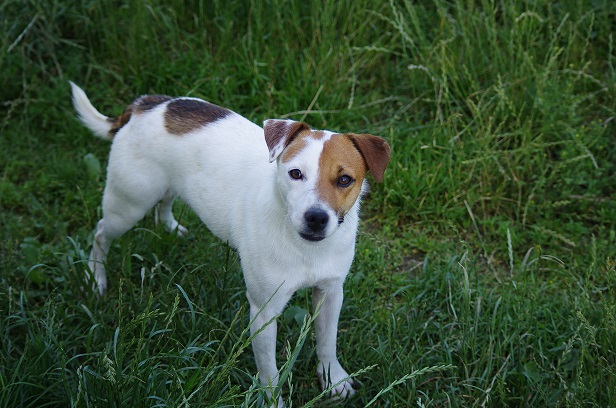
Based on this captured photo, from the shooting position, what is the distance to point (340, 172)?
3059 millimetres

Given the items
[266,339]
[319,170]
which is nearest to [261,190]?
[319,170]

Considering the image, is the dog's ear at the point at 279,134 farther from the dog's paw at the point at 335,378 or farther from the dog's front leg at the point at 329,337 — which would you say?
the dog's paw at the point at 335,378

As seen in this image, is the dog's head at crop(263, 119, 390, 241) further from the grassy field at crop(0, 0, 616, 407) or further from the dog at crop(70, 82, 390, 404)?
the grassy field at crop(0, 0, 616, 407)

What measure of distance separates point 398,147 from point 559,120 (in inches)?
47.7

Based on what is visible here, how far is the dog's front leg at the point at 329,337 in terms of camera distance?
139 inches

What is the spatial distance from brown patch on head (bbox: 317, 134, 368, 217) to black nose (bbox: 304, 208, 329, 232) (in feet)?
0.24

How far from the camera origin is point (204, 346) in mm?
3238

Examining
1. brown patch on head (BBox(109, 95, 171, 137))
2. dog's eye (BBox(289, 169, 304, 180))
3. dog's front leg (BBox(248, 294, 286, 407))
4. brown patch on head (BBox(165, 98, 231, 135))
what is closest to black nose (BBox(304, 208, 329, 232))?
dog's eye (BBox(289, 169, 304, 180))

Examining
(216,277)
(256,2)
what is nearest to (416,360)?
(216,277)

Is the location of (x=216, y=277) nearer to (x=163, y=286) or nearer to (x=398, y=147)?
(x=163, y=286)

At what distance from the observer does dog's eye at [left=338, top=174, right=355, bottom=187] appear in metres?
3.07

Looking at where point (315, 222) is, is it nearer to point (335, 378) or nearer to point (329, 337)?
point (329, 337)

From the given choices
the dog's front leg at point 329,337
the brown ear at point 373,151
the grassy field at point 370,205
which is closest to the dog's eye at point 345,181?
the brown ear at point 373,151

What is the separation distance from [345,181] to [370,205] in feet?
6.60
